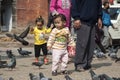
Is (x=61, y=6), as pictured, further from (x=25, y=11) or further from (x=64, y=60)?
(x=25, y=11)

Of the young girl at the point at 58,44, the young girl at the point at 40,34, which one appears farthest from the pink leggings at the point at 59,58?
the young girl at the point at 40,34

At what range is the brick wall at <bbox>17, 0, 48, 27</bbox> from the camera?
2791cm

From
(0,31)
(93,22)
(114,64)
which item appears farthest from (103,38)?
(0,31)

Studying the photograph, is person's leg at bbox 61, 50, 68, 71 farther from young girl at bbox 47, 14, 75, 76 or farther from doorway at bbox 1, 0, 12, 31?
doorway at bbox 1, 0, 12, 31

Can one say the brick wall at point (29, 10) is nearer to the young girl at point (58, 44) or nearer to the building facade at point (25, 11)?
the building facade at point (25, 11)

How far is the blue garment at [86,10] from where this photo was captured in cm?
1079

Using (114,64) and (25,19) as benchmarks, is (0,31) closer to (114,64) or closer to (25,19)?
(25,19)

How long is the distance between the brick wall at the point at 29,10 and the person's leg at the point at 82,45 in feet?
55.9

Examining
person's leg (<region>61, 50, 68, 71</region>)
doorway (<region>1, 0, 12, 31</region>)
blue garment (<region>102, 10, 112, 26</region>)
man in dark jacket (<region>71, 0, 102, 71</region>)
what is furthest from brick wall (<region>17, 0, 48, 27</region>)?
person's leg (<region>61, 50, 68, 71</region>)

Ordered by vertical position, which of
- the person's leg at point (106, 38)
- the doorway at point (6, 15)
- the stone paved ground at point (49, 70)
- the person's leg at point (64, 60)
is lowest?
the doorway at point (6, 15)

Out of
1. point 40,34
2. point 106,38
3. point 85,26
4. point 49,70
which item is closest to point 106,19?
point 106,38

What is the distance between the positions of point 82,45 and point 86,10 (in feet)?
2.56

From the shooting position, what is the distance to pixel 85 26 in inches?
432

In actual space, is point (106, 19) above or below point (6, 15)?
above
